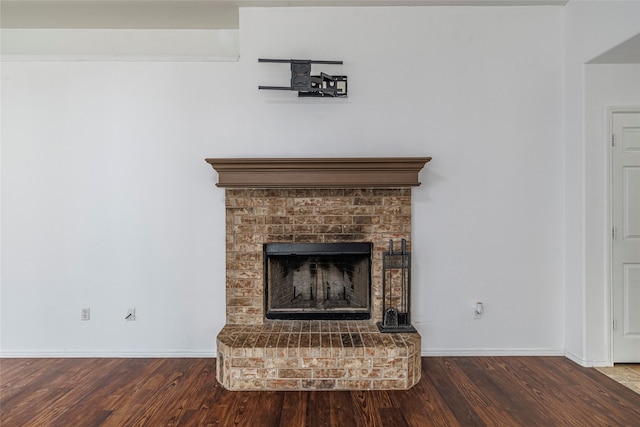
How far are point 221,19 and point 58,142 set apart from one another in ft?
5.37

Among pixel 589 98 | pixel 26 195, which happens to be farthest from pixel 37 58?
pixel 589 98

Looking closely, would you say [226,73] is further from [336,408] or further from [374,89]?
[336,408]

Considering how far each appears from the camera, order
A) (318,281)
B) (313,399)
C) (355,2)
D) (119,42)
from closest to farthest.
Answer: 1. (313,399)
2. (355,2)
3. (318,281)
4. (119,42)

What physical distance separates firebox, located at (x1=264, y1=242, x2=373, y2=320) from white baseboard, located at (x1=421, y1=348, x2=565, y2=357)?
0.66 meters

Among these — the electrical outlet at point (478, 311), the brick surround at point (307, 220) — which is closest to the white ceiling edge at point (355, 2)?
the brick surround at point (307, 220)

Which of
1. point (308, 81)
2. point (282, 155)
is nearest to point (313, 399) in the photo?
point (282, 155)

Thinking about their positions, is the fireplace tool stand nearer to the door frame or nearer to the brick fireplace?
the brick fireplace

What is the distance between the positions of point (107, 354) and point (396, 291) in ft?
7.61

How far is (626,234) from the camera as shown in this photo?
105 inches

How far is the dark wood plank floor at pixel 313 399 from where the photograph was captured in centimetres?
198

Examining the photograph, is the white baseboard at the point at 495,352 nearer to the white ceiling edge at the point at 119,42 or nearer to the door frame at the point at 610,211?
the door frame at the point at 610,211

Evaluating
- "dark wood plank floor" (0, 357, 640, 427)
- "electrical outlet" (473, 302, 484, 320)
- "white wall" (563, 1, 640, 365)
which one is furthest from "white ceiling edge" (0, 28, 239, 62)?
"electrical outlet" (473, 302, 484, 320)

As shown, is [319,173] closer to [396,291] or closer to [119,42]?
[396,291]

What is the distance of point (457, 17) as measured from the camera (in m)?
2.84
